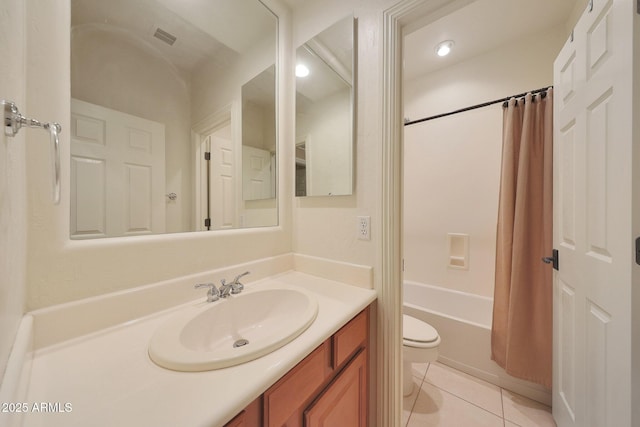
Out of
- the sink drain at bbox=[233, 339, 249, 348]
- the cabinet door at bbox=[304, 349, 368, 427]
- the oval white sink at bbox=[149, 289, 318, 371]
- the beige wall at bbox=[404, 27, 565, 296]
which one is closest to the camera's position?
the oval white sink at bbox=[149, 289, 318, 371]

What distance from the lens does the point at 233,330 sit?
32.9 inches

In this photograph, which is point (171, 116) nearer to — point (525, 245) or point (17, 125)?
point (17, 125)

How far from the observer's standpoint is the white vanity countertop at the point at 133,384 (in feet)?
1.22

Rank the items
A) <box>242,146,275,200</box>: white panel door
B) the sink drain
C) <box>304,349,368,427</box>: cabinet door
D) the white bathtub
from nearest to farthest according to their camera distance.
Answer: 1. <box>304,349,368,427</box>: cabinet door
2. the sink drain
3. <box>242,146,275,200</box>: white panel door
4. the white bathtub

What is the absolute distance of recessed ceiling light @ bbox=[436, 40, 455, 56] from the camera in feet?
5.86

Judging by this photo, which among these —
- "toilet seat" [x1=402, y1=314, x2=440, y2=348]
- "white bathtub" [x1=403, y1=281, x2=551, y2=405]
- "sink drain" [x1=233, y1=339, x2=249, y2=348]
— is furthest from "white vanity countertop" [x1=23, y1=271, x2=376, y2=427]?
"white bathtub" [x1=403, y1=281, x2=551, y2=405]

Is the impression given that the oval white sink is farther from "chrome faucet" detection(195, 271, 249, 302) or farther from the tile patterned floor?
the tile patterned floor

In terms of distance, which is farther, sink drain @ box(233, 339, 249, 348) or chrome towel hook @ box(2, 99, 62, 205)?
sink drain @ box(233, 339, 249, 348)

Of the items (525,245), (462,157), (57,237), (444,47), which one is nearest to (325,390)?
(57,237)

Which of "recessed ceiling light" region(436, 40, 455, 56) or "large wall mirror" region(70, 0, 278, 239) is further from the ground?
"recessed ceiling light" region(436, 40, 455, 56)

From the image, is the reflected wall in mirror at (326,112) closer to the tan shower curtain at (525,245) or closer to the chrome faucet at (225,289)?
the chrome faucet at (225,289)

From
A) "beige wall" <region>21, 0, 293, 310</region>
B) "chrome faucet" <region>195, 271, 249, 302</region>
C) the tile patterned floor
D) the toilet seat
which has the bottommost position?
the tile patterned floor

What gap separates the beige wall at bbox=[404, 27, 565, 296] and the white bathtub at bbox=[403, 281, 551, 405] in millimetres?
128

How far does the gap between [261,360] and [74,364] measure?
1.39 feet
